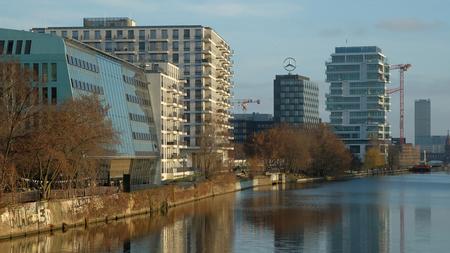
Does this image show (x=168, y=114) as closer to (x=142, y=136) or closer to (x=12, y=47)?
(x=142, y=136)

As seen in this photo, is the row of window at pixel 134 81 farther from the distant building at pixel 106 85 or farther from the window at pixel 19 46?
the window at pixel 19 46

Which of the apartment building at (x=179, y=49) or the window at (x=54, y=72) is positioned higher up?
the apartment building at (x=179, y=49)

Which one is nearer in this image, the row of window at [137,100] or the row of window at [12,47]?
the row of window at [12,47]

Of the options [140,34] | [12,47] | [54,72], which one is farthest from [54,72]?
[140,34]

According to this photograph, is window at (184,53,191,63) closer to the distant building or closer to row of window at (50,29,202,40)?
row of window at (50,29,202,40)

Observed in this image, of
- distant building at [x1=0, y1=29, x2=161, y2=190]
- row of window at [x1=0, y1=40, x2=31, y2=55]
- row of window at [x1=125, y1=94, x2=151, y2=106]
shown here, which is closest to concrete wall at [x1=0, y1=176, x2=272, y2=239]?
distant building at [x1=0, y1=29, x2=161, y2=190]

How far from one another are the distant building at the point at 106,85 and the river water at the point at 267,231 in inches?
467

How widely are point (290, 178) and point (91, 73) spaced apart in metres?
98.2

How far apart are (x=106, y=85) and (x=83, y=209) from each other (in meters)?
36.4

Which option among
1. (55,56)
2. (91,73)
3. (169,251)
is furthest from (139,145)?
(169,251)

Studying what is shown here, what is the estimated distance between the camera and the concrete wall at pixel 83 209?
63.9 metres

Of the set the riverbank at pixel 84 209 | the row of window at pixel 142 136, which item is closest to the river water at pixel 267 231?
the riverbank at pixel 84 209

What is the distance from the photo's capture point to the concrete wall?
6388 centimetres

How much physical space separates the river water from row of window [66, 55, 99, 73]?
20.3m
